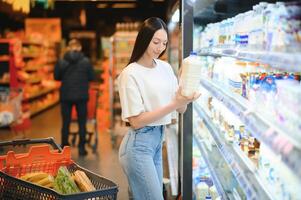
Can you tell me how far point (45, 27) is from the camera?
1648 cm

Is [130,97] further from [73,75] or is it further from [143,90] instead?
[73,75]

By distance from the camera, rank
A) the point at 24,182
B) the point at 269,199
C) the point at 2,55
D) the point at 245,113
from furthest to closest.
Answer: the point at 2,55 < the point at 24,182 < the point at 245,113 < the point at 269,199

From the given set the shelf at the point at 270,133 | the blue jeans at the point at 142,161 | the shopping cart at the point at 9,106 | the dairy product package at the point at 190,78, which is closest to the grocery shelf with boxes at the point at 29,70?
the shopping cart at the point at 9,106

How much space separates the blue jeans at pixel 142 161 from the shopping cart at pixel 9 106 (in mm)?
5762

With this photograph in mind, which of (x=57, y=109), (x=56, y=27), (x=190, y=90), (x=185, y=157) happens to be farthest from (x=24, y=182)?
(x=56, y=27)

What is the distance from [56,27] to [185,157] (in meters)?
13.4

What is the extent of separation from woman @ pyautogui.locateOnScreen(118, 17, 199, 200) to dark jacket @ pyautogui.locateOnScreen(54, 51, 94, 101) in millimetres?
4744

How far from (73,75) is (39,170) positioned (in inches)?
186

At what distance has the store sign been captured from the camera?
1617 centimetres

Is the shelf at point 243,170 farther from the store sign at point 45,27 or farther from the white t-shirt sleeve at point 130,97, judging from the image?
the store sign at point 45,27

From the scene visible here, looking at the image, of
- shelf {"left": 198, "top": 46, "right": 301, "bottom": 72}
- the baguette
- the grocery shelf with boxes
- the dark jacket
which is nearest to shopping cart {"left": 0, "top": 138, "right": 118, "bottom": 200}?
the baguette

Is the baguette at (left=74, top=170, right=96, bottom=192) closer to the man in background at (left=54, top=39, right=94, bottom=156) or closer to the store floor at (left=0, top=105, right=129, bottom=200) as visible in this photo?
the store floor at (left=0, top=105, right=129, bottom=200)

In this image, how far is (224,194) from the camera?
3207mm

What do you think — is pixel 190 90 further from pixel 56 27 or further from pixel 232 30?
pixel 56 27
